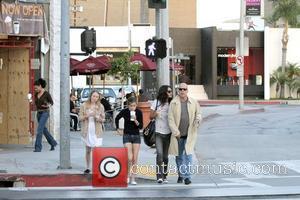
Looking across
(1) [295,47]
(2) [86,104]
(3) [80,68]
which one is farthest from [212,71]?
(2) [86,104]

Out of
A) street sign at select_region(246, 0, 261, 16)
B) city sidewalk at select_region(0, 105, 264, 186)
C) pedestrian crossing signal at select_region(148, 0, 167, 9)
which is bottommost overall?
city sidewalk at select_region(0, 105, 264, 186)

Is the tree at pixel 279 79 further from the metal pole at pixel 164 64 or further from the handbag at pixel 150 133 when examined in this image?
the handbag at pixel 150 133

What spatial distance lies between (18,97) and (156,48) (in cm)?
441

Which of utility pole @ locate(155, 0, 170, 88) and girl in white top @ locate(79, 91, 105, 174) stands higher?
utility pole @ locate(155, 0, 170, 88)

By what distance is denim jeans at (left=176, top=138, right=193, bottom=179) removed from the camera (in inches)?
466

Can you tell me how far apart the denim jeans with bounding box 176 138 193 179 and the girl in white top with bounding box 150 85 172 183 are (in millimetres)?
264

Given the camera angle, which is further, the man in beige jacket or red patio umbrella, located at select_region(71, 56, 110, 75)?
red patio umbrella, located at select_region(71, 56, 110, 75)

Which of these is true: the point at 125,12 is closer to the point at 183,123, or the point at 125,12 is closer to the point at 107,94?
the point at 107,94

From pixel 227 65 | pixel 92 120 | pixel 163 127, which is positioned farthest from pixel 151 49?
pixel 227 65

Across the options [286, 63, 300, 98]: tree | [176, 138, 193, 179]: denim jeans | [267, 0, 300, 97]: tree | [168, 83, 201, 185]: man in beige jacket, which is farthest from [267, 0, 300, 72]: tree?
[168, 83, 201, 185]: man in beige jacket

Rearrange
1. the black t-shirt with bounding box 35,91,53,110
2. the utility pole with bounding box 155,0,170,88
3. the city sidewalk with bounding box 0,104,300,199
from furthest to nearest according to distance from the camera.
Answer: the utility pole with bounding box 155,0,170,88
the black t-shirt with bounding box 35,91,53,110
the city sidewalk with bounding box 0,104,300,199

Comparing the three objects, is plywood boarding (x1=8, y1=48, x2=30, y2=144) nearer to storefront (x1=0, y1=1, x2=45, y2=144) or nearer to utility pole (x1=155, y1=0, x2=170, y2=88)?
storefront (x1=0, y1=1, x2=45, y2=144)

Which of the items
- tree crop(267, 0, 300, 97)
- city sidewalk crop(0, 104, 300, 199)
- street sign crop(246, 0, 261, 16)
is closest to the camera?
city sidewalk crop(0, 104, 300, 199)

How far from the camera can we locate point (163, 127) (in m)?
11.9
